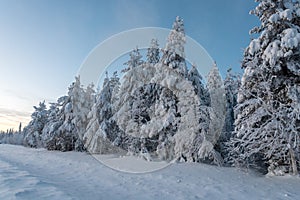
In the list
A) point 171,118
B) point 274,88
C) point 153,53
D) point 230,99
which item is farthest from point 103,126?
point 274,88

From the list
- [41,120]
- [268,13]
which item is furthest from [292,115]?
[41,120]

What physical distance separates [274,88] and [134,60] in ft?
48.2

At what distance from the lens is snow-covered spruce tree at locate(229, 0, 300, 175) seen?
10.5 meters

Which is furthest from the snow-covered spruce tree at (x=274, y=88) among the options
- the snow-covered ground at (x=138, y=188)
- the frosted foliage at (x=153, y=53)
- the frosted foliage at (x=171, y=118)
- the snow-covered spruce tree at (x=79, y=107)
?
the snow-covered spruce tree at (x=79, y=107)

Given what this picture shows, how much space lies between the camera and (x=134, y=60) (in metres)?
23.4

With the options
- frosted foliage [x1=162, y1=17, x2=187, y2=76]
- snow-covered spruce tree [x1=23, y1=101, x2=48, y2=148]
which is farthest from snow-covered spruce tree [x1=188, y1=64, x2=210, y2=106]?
snow-covered spruce tree [x1=23, y1=101, x2=48, y2=148]

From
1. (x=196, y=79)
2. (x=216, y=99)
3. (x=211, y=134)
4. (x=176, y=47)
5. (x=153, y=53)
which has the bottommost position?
(x=211, y=134)

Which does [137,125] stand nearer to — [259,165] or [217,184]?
[259,165]

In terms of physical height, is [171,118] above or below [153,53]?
below

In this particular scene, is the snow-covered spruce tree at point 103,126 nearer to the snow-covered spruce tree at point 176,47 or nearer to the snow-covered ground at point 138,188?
A: the snow-covered spruce tree at point 176,47

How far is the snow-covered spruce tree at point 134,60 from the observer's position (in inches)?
913

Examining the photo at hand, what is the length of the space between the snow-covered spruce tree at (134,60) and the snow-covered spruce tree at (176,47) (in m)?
5.74

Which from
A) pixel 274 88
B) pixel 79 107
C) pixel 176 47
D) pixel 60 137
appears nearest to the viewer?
pixel 274 88

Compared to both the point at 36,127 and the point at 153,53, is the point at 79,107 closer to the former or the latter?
the point at 153,53
